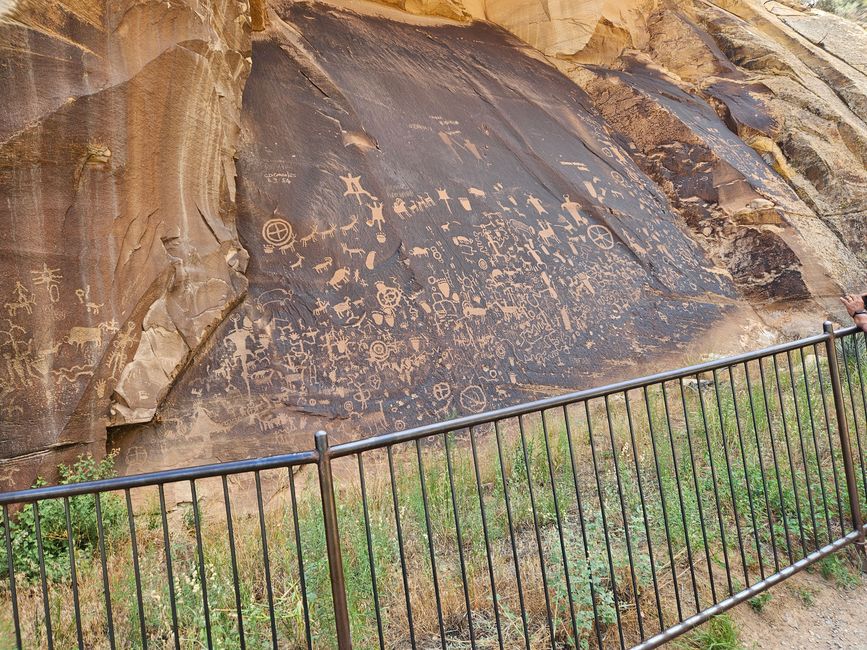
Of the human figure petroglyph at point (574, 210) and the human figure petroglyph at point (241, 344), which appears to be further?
the human figure petroglyph at point (574, 210)

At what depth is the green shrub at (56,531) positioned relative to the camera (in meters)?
3.32

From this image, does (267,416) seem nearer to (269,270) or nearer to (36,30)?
(269,270)

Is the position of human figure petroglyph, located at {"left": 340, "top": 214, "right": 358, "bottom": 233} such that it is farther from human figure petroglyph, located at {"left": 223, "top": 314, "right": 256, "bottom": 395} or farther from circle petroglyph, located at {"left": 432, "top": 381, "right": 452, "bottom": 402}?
circle petroglyph, located at {"left": 432, "top": 381, "right": 452, "bottom": 402}

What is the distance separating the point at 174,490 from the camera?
14.1ft

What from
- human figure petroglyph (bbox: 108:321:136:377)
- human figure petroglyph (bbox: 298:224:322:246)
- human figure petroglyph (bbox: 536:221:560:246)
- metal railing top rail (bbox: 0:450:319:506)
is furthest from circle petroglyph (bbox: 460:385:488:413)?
metal railing top rail (bbox: 0:450:319:506)

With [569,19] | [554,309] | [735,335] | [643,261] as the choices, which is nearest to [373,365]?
[554,309]

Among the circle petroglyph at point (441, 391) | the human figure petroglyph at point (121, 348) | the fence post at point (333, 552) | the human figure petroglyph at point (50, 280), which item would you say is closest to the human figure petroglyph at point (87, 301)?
the human figure petroglyph at point (50, 280)

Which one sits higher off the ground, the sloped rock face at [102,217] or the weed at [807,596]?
the sloped rock face at [102,217]

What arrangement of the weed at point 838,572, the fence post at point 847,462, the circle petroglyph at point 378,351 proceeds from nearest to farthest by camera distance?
the weed at point 838,572
the fence post at point 847,462
the circle petroglyph at point 378,351

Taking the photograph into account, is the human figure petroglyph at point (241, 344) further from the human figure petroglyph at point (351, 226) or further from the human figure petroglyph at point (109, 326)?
the human figure petroglyph at point (351, 226)

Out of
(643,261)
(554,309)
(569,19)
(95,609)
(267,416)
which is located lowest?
(95,609)

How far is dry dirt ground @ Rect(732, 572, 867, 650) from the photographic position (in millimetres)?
2629

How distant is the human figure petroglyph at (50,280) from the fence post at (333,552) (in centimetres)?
336

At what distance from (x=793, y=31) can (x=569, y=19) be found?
23.5 feet
